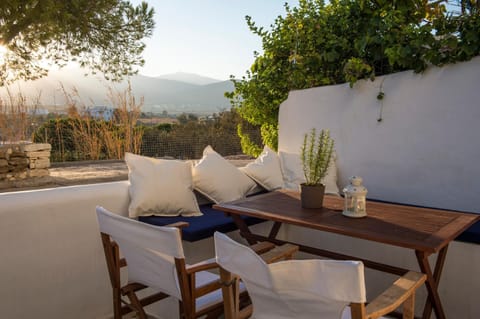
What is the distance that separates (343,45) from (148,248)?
9.95 feet

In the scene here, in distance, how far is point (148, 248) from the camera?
65.4 inches

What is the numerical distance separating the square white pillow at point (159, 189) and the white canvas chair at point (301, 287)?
1.53m

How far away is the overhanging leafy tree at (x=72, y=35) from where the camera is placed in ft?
25.0

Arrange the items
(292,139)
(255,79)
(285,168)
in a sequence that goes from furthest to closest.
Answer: (255,79)
(292,139)
(285,168)

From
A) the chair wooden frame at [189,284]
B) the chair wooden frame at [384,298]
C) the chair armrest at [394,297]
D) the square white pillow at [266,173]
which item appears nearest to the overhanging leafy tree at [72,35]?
the square white pillow at [266,173]

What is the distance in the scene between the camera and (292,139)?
4508mm

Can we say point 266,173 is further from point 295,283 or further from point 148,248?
point 295,283

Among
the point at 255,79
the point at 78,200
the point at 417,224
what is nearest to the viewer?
the point at 417,224

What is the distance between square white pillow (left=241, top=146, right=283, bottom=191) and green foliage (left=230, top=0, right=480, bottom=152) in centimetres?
112

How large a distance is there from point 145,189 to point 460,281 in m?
2.16

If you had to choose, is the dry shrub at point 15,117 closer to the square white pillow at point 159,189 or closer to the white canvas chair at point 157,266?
the square white pillow at point 159,189

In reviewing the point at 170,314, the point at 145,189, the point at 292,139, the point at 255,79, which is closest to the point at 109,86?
the point at 255,79

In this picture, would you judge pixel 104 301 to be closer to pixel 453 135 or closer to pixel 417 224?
pixel 417 224

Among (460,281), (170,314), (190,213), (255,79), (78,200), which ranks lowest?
(170,314)
